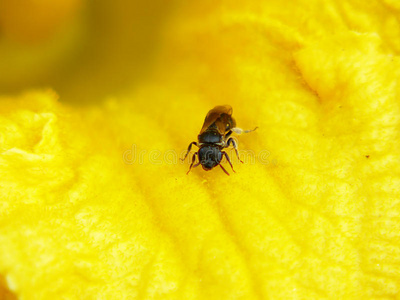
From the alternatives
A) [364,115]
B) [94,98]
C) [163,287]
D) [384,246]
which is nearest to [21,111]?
[94,98]

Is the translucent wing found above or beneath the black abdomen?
above

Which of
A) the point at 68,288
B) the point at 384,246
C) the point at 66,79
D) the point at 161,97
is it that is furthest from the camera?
the point at 66,79

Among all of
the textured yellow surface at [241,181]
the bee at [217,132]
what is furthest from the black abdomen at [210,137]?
the textured yellow surface at [241,181]

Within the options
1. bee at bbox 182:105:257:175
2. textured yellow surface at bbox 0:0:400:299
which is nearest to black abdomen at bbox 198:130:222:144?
bee at bbox 182:105:257:175

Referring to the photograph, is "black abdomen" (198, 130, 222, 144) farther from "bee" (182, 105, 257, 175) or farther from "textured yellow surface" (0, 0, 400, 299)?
"textured yellow surface" (0, 0, 400, 299)

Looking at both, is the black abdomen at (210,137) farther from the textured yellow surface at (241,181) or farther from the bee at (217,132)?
the textured yellow surface at (241,181)

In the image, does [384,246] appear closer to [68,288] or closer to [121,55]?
[68,288]
